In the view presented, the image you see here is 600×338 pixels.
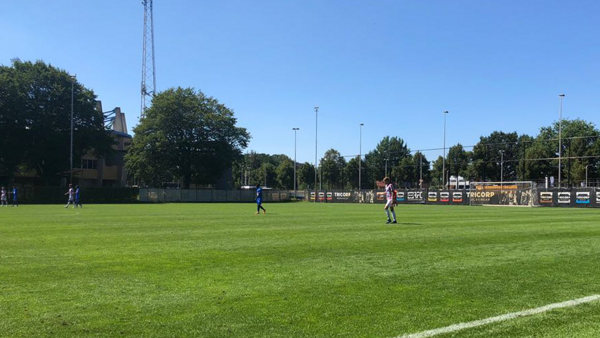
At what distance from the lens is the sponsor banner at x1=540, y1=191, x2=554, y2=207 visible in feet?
149

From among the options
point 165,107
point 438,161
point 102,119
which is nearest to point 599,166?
point 438,161

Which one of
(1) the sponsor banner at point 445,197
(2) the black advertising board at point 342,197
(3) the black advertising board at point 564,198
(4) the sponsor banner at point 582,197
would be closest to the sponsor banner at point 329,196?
(2) the black advertising board at point 342,197

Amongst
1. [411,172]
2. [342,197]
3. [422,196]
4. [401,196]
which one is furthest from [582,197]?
[411,172]

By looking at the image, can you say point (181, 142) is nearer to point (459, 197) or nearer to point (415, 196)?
point (415, 196)

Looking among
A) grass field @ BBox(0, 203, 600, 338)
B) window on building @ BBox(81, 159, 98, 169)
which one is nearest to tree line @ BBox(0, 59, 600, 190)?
window on building @ BBox(81, 159, 98, 169)

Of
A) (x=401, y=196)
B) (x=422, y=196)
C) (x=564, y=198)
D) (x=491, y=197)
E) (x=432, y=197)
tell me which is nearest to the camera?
(x=564, y=198)

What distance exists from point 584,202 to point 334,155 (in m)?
88.3

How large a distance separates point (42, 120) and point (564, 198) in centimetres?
6078

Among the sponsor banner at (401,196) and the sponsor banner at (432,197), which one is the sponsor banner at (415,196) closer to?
the sponsor banner at (401,196)

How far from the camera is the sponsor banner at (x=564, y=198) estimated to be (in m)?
44.0

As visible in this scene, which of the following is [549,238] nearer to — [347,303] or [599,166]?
[347,303]

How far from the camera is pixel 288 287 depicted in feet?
22.8

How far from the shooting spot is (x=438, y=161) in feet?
394

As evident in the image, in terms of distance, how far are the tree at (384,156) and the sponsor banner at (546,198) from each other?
→ 238ft
